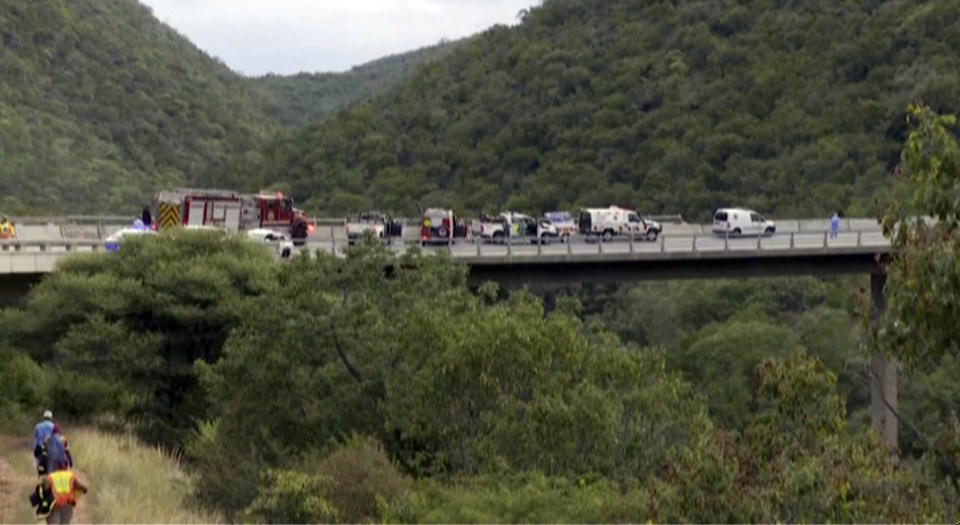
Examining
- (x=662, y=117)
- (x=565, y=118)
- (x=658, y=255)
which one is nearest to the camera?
(x=658, y=255)

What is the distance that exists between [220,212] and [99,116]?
5935 centimetres

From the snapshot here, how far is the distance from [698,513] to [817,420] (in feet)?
5.00

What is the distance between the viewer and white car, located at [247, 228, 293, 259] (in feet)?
137

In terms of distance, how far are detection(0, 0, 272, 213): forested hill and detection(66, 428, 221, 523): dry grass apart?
5060cm

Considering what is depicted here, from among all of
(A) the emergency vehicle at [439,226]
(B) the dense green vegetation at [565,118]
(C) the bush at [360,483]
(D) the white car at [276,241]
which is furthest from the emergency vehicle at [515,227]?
(C) the bush at [360,483]

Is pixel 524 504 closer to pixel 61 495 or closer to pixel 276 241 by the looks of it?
pixel 61 495

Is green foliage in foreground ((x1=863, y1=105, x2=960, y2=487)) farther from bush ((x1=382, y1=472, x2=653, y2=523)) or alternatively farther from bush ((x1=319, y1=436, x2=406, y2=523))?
bush ((x1=319, y1=436, x2=406, y2=523))

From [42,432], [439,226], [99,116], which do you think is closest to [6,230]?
[439,226]

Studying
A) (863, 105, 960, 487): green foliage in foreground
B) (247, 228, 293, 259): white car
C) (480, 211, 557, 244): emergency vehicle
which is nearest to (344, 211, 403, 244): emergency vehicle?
(480, 211, 557, 244): emergency vehicle

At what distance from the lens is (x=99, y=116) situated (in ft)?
355

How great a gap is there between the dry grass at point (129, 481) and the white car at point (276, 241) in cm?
1143

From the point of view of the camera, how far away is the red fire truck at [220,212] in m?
51.5

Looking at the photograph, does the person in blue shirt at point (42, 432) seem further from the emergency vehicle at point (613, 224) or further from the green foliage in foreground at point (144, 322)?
the emergency vehicle at point (613, 224)

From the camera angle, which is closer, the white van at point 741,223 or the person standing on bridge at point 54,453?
the person standing on bridge at point 54,453
